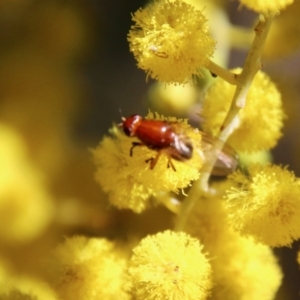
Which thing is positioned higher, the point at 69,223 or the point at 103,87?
the point at 103,87

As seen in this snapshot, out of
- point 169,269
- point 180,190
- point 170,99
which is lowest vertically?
point 169,269

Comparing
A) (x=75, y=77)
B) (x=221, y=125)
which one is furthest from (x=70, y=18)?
(x=221, y=125)

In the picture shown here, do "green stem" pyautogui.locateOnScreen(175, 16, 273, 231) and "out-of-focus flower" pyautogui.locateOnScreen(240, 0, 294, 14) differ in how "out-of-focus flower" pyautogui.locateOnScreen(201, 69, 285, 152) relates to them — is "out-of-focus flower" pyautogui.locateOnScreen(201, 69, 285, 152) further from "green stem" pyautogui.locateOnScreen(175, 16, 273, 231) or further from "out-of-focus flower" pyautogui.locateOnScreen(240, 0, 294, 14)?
"out-of-focus flower" pyautogui.locateOnScreen(240, 0, 294, 14)

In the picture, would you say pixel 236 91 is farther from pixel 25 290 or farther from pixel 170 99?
pixel 25 290

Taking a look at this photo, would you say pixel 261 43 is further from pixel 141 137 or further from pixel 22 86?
pixel 22 86

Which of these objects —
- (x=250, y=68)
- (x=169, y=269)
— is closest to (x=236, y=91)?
(x=250, y=68)

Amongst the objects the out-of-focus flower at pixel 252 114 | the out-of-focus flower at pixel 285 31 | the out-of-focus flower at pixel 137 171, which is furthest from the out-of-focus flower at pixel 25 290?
the out-of-focus flower at pixel 285 31
